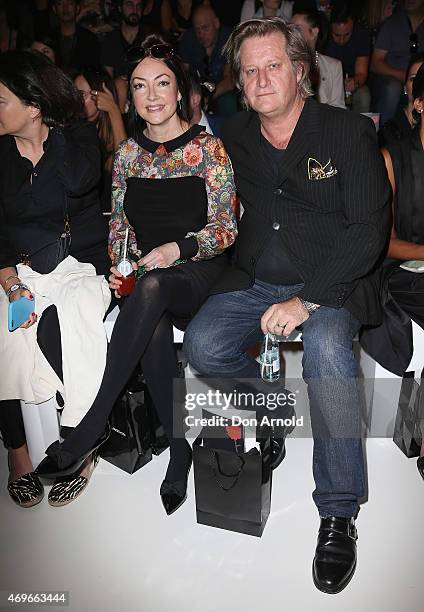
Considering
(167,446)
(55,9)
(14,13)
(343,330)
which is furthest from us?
(14,13)

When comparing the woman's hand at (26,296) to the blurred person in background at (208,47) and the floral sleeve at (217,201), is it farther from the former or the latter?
the blurred person in background at (208,47)

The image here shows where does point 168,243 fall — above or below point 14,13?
below

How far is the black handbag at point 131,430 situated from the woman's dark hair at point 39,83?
3.49 feet

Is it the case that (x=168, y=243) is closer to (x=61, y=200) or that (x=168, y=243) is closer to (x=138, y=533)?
(x=61, y=200)

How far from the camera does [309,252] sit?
2145 millimetres

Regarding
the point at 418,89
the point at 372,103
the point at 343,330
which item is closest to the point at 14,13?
the point at 372,103

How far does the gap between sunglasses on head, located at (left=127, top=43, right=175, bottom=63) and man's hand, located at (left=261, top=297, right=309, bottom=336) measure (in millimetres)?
1013

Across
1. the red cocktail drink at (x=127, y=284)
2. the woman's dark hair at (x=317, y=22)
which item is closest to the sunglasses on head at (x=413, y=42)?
the woman's dark hair at (x=317, y=22)

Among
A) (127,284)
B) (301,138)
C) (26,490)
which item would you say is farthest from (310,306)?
(26,490)

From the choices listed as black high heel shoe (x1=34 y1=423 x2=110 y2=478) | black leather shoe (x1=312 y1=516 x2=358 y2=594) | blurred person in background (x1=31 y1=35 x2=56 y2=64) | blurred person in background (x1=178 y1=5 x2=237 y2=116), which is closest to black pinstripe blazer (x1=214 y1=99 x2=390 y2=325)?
black leather shoe (x1=312 y1=516 x2=358 y2=594)

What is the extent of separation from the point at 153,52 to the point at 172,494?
62.6 inches

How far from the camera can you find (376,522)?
2094 mm

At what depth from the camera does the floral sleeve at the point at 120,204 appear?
2393mm

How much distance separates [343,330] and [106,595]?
1.10 metres
